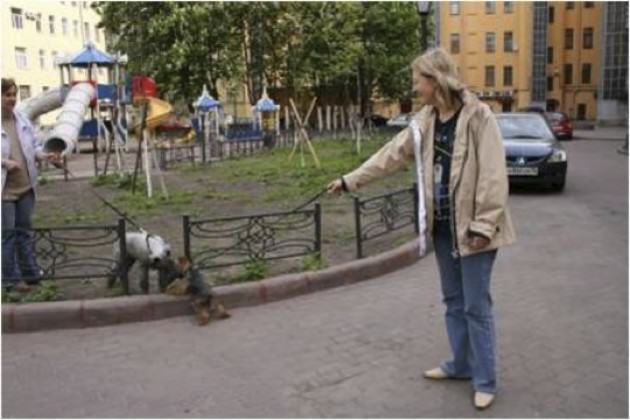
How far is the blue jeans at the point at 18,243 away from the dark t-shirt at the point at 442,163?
141 inches

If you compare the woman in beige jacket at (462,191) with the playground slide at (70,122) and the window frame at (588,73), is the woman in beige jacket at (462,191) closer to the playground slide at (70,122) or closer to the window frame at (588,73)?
the playground slide at (70,122)

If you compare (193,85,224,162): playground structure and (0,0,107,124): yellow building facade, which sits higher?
(0,0,107,124): yellow building facade

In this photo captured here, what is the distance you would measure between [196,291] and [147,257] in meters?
0.50

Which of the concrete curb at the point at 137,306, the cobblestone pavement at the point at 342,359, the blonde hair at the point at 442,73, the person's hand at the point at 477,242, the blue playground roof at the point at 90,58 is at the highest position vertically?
the blue playground roof at the point at 90,58

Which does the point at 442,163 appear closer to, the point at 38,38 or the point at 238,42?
the point at 238,42

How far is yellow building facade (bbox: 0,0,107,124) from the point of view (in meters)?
46.7

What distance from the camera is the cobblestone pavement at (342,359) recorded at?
159 inches

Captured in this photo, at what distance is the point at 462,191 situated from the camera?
3.71 meters

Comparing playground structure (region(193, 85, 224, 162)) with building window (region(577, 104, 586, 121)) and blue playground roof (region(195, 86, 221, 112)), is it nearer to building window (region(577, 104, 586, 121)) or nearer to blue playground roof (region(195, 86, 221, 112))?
blue playground roof (region(195, 86, 221, 112))

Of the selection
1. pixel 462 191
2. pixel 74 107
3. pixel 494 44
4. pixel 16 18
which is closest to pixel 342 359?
pixel 462 191

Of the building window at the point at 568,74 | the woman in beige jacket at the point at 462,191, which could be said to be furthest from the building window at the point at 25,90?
the building window at the point at 568,74

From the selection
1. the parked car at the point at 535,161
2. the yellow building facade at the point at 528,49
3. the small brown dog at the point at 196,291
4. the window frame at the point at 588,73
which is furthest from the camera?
the window frame at the point at 588,73

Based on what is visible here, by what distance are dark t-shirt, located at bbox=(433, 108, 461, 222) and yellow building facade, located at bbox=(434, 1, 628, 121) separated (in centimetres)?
6757

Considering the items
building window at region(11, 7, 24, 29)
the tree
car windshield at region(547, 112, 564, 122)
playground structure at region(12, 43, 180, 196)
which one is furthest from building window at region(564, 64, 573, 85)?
playground structure at region(12, 43, 180, 196)
